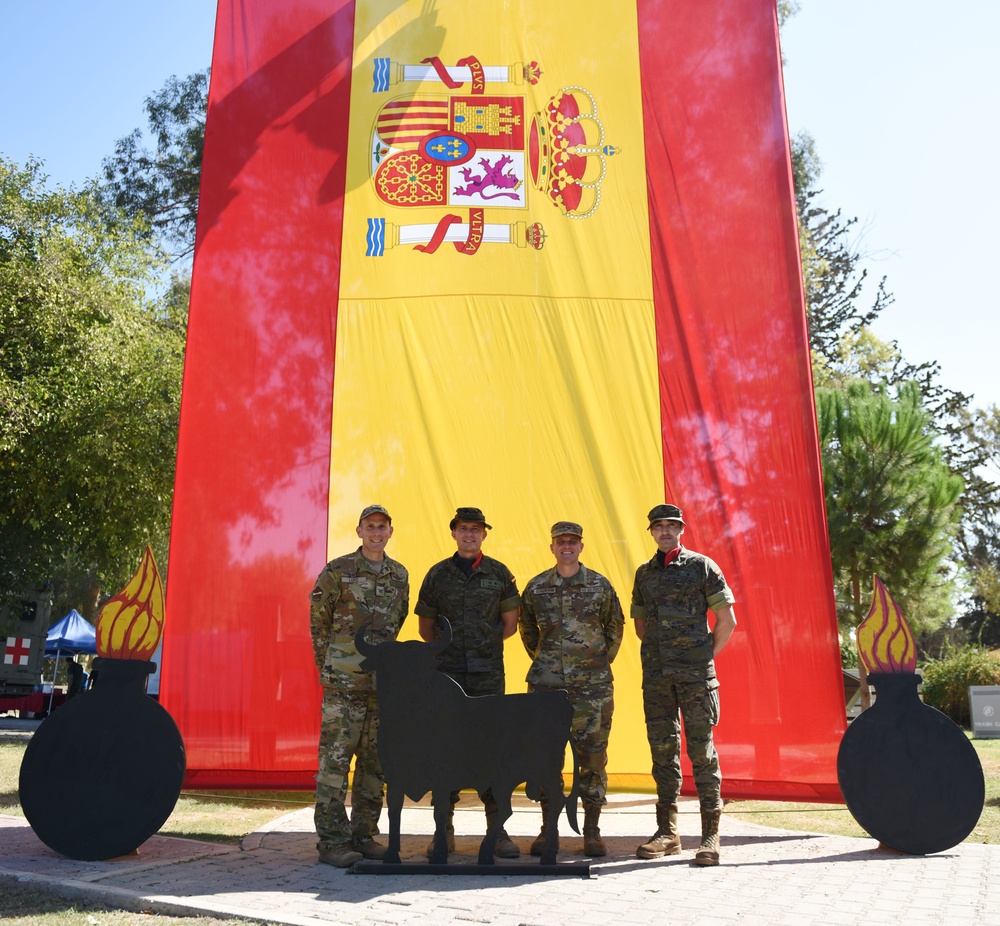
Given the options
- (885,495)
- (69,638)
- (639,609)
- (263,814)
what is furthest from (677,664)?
(69,638)

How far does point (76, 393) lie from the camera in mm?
12336

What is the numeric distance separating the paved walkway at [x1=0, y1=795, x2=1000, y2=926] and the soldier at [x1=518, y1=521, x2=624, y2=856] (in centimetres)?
40

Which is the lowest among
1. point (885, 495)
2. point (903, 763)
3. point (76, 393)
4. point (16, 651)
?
point (903, 763)

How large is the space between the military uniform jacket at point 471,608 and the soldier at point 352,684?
228 millimetres

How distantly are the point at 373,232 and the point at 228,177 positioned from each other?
114 centimetres

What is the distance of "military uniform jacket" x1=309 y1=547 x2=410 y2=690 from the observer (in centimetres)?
475

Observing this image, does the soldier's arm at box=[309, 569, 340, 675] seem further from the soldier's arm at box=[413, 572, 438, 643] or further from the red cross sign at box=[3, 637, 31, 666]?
the red cross sign at box=[3, 637, 31, 666]

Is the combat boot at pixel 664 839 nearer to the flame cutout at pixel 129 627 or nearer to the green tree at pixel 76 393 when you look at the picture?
the flame cutout at pixel 129 627

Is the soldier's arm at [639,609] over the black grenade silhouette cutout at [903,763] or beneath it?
over

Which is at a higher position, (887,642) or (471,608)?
(471,608)

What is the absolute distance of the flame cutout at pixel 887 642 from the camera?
17.0 feet

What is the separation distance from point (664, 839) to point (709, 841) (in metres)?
0.29

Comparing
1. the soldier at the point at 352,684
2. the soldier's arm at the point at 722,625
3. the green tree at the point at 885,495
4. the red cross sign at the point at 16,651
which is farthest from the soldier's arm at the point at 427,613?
the red cross sign at the point at 16,651

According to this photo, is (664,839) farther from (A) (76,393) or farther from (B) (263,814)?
(A) (76,393)
